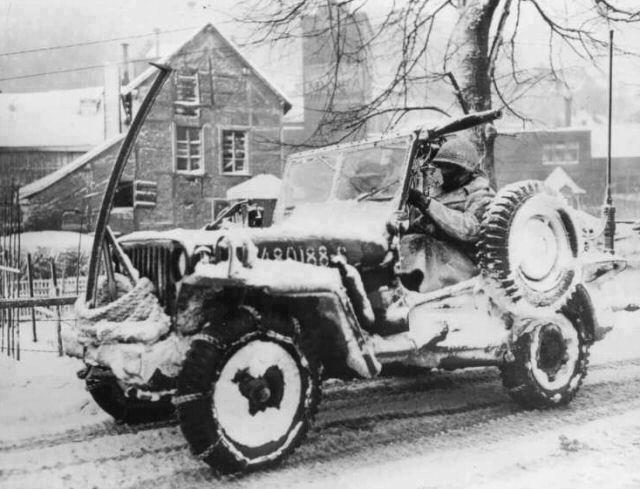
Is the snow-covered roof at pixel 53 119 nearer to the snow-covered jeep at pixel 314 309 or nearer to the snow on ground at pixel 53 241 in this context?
the snow on ground at pixel 53 241

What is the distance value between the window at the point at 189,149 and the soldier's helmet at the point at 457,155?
74.0ft

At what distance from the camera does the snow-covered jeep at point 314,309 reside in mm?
4168

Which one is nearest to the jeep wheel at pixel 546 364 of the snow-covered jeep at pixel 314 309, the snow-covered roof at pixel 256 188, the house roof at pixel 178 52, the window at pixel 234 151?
the snow-covered jeep at pixel 314 309

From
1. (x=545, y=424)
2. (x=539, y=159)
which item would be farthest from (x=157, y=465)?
(x=539, y=159)

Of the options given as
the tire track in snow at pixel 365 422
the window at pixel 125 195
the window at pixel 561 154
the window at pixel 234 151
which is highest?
the window at pixel 561 154

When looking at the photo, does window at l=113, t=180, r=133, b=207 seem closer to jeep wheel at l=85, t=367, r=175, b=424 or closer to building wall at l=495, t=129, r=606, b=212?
jeep wheel at l=85, t=367, r=175, b=424

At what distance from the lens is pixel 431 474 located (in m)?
4.24

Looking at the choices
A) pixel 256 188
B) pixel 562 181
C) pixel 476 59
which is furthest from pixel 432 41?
pixel 562 181

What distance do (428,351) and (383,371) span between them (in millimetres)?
386

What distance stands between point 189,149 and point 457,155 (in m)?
23.1

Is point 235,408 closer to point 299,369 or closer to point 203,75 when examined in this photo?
point 299,369

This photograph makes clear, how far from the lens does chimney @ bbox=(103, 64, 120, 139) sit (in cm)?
2805

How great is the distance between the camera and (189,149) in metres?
28.2

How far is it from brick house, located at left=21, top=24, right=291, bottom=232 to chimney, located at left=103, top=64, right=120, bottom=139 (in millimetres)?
547
